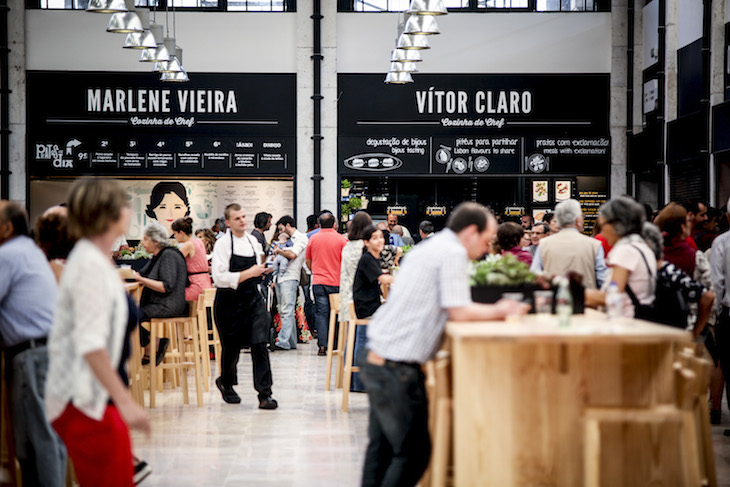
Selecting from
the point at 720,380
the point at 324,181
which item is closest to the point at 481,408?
the point at 720,380

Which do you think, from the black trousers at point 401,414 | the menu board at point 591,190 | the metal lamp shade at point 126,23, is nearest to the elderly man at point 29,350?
the black trousers at point 401,414

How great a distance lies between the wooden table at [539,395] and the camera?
163 inches

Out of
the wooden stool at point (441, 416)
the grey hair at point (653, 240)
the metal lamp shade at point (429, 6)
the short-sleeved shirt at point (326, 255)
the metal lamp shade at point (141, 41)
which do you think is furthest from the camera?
the short-sleeved shirt at point (326, 255)

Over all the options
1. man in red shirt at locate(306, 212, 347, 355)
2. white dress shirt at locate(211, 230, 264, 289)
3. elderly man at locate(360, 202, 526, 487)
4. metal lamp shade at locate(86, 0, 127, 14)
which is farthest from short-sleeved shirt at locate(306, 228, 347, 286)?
elderly man at locate(360, 202, 526, 487)

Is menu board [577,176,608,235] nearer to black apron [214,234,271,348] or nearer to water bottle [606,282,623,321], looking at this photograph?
black apron [214,234,271,348]

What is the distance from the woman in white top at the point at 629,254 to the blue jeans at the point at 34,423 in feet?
9.41

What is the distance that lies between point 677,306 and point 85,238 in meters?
3.43

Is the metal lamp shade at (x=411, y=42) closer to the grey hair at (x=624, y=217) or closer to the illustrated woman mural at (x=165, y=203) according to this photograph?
the grey hair at (x=624, y=217)

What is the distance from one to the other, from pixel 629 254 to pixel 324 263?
19.6ft

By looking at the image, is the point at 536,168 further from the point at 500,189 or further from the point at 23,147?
the point at 23,147

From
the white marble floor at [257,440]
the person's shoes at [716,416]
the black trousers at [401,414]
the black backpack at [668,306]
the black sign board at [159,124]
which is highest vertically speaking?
the black sign board at [159,124]

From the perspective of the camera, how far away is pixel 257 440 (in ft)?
22.0

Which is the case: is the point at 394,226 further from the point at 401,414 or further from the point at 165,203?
the point at 401,414

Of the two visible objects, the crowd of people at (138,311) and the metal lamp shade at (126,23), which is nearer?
the crowd of people at (138,311)
